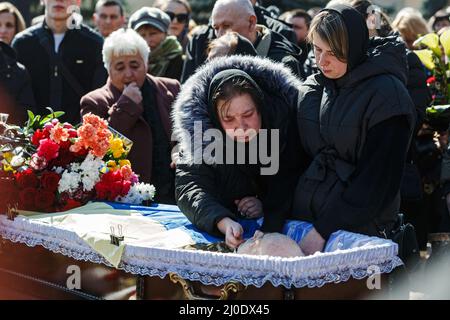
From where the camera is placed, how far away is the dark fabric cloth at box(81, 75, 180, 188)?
5438 mm

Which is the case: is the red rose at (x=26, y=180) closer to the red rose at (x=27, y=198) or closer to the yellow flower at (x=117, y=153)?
the red rose at (x=27, y=198)

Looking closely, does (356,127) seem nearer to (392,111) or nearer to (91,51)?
(392,111)

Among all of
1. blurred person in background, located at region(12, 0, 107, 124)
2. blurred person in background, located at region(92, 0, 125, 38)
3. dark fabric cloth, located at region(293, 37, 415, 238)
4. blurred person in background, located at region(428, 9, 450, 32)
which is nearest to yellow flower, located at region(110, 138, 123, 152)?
dark fabric cloth, located at region(293, 37, 415, 238)

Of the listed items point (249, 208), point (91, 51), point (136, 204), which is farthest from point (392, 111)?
point (91, 51)

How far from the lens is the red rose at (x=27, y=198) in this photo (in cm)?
436

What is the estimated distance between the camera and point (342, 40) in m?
3.52

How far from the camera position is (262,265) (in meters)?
3.10

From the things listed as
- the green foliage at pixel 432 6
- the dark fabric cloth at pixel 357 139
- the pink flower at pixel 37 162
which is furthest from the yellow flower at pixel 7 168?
the green foliage at pixel 432 6

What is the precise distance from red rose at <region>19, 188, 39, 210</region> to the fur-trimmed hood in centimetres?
96

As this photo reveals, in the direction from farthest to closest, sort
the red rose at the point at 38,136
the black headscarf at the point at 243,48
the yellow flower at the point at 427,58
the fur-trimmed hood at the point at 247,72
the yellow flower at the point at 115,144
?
the yellow flower at the point at 427,58 → the black headscarf at the point at 243,48 → the yellow flower at the point at 115,144 → the red rose at the point at 38,136 → the fur-trimmed hood at the point at 247,72

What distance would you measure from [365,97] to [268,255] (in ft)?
2.58

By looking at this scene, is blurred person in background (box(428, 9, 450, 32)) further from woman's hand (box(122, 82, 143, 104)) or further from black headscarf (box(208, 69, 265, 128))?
black headscarf (box(208, 69, 265, 128))

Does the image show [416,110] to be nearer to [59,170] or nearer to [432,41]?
[432,41]

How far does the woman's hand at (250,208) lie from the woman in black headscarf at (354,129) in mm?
303
